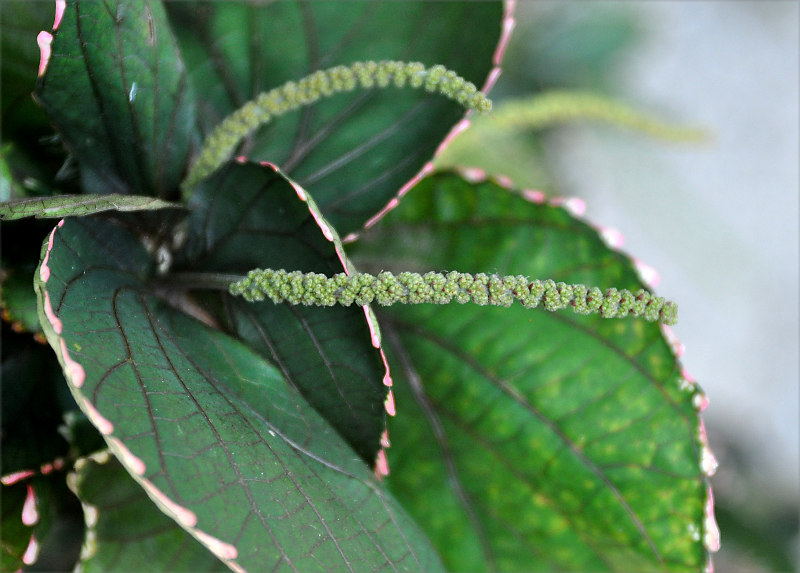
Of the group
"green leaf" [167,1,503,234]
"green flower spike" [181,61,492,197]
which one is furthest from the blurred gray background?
"green flower spike" [181,61,492,197]

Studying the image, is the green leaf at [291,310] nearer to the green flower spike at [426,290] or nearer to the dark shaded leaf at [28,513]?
the green flower spike at [426,290]

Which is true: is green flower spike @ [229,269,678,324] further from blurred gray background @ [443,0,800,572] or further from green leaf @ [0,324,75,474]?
blurred gray background @ [443,0,800,572]

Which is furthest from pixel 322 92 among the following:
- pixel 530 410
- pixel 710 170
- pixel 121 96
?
pixel 710 170

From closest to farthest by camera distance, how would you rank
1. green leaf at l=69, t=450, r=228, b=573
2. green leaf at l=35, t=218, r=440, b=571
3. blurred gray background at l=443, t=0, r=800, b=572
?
green leaf at l=35, t=218, r=440, b=571 → green leaf at l=69, t=450, r=228, b=573 → blurred gray background at l=443, t=0, r=800, b=572

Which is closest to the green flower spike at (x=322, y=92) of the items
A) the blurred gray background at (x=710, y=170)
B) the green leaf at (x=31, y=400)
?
the green leaf at (x=31, y=400)

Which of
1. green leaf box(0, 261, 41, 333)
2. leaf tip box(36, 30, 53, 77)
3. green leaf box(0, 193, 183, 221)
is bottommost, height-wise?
green leaf box(0, 261, 41, 333)

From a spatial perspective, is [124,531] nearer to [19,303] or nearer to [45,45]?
[19,303]

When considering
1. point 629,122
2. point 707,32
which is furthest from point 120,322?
point 707,32

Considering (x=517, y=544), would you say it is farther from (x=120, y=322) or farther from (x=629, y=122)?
(x=629, y=122)
